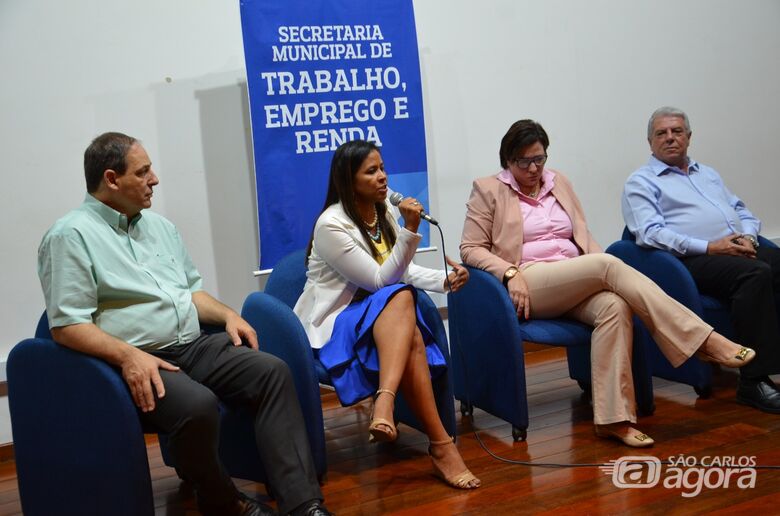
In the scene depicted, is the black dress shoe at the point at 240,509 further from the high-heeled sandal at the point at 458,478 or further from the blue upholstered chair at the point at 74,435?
the high-heeled sandal at the point at 458,478

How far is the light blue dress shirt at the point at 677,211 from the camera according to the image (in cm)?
374

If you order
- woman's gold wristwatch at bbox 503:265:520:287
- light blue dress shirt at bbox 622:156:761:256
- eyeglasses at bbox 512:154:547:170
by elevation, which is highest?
eyeglasses at bbox 512:154:547:170

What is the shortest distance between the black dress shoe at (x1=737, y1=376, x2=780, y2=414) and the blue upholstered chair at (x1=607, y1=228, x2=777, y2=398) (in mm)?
154

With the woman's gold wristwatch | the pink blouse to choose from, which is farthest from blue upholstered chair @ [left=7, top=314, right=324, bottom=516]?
the pink blouse

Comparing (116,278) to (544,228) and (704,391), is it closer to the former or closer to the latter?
(544,228)

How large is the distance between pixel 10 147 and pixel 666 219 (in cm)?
280

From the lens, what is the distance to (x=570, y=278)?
129 inches

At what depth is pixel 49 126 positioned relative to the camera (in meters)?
3.55

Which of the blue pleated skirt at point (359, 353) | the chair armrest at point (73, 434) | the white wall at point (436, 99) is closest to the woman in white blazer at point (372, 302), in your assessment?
the blue pleated skirt at point (359, 353)

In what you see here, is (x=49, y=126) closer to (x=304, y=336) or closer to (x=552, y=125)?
(x=304, y=336)

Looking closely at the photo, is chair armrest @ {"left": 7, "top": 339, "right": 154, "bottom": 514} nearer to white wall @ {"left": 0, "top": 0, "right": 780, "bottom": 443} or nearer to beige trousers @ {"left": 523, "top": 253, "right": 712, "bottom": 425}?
white wall @ {"left": 0, "top": 0, "right": 780, "bottom": 443}

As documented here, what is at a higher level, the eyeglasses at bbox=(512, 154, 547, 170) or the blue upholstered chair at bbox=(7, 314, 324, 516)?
the eyeglasses at bbox=(512, 154, 547, 170)

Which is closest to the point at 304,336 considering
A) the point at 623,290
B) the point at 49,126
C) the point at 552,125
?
the point at 623,290

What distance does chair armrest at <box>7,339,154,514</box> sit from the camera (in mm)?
2371
